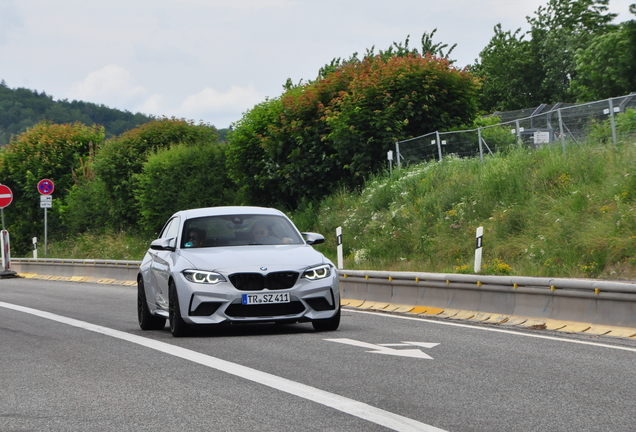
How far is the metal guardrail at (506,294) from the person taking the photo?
1152 centimetres

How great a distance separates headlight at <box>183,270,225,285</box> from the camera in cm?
1127

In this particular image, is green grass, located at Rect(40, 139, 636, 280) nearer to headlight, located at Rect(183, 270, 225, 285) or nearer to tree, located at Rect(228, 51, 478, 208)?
tree, located at Rect(228, 51, 478, 208)

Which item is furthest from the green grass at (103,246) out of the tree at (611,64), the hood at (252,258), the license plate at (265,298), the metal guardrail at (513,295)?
the tree at (611,64)

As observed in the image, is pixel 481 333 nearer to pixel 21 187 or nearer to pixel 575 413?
pixel 575 413

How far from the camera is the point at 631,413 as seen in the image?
650cm

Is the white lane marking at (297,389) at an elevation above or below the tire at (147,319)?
below

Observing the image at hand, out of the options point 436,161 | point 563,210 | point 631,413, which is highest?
point 436,161

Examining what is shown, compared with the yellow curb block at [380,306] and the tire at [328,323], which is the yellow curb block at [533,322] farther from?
the yellow curb block at [380,306]

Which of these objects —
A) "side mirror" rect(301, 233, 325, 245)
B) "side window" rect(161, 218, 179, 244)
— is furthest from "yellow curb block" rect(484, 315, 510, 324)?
"side window" rect(161, 218, 179, 244)

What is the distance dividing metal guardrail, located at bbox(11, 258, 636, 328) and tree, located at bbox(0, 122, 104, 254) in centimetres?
4323

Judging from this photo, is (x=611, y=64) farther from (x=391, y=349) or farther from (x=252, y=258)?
(x=391, y=349)

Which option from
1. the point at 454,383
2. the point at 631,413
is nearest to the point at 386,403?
the point at 454,383

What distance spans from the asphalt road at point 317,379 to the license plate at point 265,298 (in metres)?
0.42

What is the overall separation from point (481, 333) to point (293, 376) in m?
4.15
